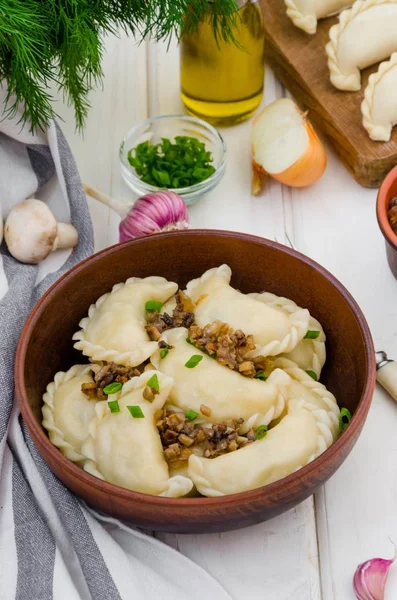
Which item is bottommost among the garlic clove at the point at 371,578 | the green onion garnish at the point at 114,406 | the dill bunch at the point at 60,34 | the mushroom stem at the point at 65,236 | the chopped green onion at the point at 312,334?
the garlic clove at the point at 371,578

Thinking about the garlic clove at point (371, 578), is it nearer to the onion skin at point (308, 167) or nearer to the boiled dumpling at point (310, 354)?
the boiled dumpling at point (310, 354)

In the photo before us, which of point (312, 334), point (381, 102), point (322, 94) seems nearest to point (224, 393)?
point (312, 334)

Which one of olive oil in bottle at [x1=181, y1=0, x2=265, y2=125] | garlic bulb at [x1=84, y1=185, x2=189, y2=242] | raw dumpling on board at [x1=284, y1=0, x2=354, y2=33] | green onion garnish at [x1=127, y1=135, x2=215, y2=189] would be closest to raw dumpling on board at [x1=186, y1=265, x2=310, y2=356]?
garlic bulb at [x1=84, y1=185, x2=189, y2=242]

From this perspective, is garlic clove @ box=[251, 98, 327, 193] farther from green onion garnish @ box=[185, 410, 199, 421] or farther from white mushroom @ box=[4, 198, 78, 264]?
green onion garnish @ box=[185, 410, 199, 421]

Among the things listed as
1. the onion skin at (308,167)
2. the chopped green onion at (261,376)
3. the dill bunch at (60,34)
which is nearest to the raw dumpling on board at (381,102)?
the onion skin at (308,167)

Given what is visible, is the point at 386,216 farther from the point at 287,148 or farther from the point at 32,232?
the point at 32,232

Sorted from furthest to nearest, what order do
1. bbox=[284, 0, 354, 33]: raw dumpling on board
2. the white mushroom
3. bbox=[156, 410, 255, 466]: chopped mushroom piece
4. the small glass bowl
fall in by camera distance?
1. bbox=[284, 0, 354, 33]: raw dumpling on board
2. the small glass bowl
3. the white mushroom
4. bbox=[156, 410, 255, 466]: chopped mushroom piece
